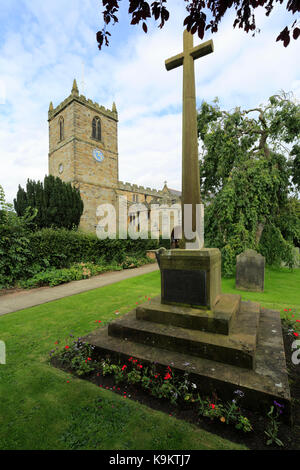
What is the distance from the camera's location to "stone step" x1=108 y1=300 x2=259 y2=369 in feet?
8.98

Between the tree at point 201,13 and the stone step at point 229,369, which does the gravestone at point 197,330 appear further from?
the tree at point 201,13

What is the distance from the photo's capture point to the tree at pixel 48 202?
1614 centimetres

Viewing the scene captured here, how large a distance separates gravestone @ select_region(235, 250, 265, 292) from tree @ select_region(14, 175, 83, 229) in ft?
40.2

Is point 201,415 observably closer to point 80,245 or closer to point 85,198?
point 80,245

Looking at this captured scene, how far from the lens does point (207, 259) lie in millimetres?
3473

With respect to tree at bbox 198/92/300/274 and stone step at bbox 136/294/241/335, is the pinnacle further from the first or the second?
stone step at bbox 136/294/241/335

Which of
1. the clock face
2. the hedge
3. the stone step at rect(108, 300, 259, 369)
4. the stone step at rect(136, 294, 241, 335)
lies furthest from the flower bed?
the clock face

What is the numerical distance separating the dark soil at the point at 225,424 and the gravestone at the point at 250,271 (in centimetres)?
483

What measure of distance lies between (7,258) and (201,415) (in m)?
9.39

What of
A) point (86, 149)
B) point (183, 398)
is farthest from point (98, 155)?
point (183, 398)

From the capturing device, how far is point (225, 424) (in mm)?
2162

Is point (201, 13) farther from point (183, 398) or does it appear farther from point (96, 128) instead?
point (96, 128)

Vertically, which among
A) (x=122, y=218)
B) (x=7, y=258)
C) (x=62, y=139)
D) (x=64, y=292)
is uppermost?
(x=62, y=139)
